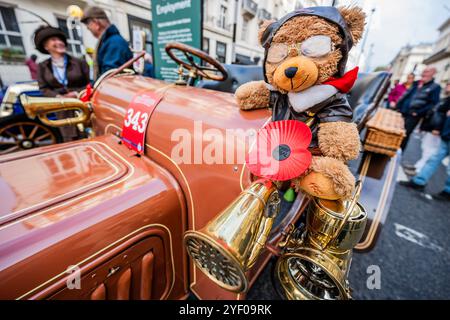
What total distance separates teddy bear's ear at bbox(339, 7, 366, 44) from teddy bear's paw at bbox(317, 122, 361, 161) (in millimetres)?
292

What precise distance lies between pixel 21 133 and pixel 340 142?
3.53 m

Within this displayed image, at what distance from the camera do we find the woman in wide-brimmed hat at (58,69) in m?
2.48

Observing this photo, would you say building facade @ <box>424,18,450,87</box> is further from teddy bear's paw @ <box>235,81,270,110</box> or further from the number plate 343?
the number plate 343

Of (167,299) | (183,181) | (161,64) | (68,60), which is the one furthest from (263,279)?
(161,64)

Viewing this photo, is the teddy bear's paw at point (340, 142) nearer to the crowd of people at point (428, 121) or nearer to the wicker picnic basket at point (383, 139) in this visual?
the wicker picnic basket at point (383, 139)

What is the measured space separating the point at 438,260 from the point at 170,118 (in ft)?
8.74

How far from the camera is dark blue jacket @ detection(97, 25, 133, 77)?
218 centimetres

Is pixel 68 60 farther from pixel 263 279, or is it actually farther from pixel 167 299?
pixel 263 279

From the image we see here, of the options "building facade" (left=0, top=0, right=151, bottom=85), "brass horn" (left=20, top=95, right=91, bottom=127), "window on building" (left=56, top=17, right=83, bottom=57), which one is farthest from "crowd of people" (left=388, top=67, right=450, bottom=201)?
"window on building" (left=56, top=17, right=83, bottom=57)

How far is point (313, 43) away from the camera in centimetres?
59

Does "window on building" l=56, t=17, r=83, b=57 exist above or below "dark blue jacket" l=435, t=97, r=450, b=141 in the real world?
above

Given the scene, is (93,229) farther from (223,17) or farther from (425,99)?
(425,99)

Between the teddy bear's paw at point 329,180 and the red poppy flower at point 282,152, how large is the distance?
4cm

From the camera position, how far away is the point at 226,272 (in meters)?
0.57
